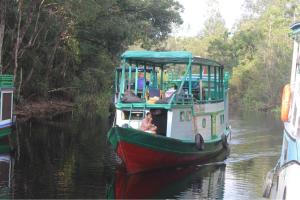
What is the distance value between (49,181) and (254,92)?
45.8 meters

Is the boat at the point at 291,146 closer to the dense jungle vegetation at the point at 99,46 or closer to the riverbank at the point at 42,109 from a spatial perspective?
the dense jungle vegetation at the point at 99,46

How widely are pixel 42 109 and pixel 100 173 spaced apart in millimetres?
19195

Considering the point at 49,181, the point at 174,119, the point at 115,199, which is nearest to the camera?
the point at 115,199

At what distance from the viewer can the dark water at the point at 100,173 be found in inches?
545

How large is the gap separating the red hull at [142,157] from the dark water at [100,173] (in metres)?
0.23

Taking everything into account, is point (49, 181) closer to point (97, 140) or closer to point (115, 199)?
point (115, 199)

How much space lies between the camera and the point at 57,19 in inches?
1346

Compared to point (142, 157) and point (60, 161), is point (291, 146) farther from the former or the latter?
point (60, 161)

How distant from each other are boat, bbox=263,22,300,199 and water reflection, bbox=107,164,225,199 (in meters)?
2.26

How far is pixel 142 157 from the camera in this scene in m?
15.9

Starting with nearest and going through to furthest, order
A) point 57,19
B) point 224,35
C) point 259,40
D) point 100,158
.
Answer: point 100,158 < point 57,19 < point 259,40 < point 224,35

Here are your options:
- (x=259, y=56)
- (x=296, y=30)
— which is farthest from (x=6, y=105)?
(x=259, y=56)

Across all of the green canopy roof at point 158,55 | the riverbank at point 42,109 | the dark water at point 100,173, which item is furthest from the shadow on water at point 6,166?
the riverbank at point 42,109

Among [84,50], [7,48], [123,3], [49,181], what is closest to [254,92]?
[123,3]
